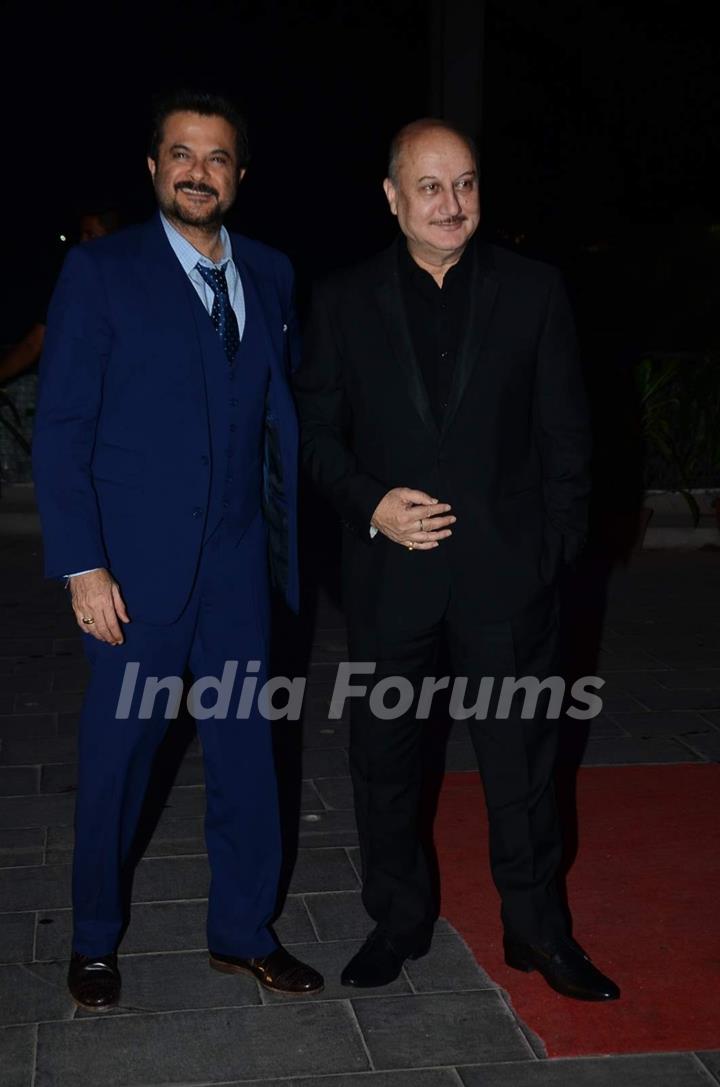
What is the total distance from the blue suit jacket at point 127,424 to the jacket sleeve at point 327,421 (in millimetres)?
124

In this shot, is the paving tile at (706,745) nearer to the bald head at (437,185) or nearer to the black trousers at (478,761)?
the black trousers at (478,761)

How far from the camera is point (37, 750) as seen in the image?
5.24 m

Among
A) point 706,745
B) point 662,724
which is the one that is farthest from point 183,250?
point 662,724

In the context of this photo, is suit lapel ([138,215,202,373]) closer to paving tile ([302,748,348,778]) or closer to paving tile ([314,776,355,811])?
paving tile ([314,776,355,811])

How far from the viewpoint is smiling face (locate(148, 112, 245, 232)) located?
3.11m

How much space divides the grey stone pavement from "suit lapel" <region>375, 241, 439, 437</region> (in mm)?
1296

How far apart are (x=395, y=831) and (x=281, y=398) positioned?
1.03 metres

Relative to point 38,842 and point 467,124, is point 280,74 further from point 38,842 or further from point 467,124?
point 38,842

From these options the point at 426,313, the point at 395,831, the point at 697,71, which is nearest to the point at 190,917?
the point at 395,831

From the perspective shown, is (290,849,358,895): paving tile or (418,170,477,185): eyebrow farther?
(290,849,358,895): paving tile

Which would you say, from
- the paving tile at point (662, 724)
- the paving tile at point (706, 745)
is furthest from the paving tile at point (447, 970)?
the paving tile at point (662, 724)

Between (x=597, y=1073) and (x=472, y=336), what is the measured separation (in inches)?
61.6

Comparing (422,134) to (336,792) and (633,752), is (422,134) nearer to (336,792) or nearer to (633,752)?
(336,792)

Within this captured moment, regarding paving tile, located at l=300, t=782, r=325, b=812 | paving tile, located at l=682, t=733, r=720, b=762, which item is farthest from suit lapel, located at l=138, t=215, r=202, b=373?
paving tile, located at l=682, t=733, r=720, b=762
